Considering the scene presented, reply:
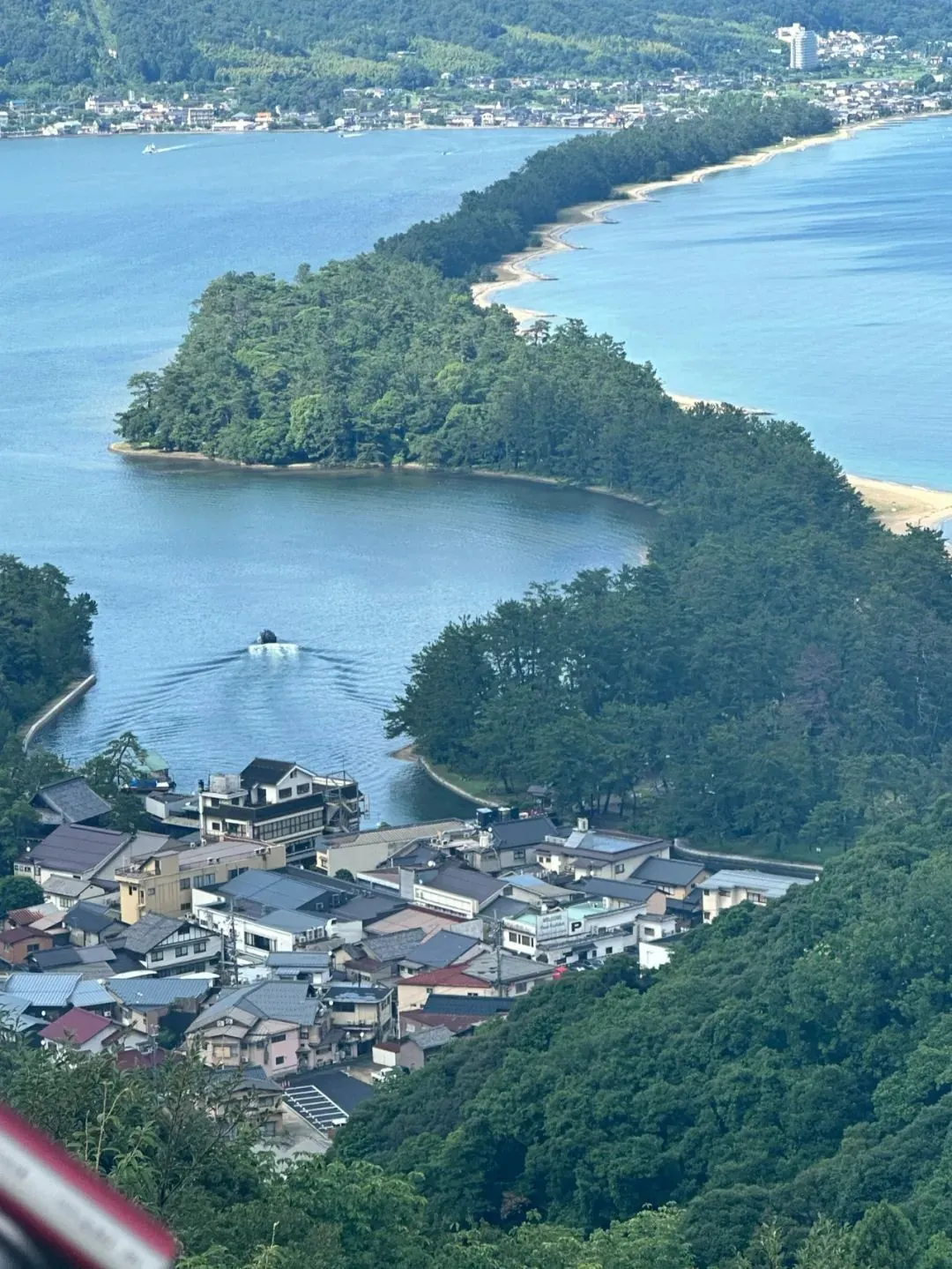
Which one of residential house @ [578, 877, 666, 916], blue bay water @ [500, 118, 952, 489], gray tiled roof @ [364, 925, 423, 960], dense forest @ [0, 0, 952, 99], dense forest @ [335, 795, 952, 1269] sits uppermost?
dense forest @ [0, 0, 952, 99]

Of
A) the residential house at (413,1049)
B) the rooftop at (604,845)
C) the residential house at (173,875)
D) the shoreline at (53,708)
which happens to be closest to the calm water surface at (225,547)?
the shoreline at (53,708)

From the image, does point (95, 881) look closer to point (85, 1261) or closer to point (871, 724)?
point (871, 724)

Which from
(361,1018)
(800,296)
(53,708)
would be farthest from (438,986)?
(800,296)

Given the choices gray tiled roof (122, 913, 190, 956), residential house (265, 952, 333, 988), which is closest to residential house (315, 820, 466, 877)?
gray tiled roof (122, 913, 190, 956)

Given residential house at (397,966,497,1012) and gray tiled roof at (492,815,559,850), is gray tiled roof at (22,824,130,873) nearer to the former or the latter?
gray tiled roof at (492,815,559,850)

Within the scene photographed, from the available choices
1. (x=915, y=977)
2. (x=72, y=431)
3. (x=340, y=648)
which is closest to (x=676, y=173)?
(x=72, y=431)

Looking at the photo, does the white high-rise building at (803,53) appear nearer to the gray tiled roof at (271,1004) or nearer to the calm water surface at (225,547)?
the calm water surface at (225,547)
